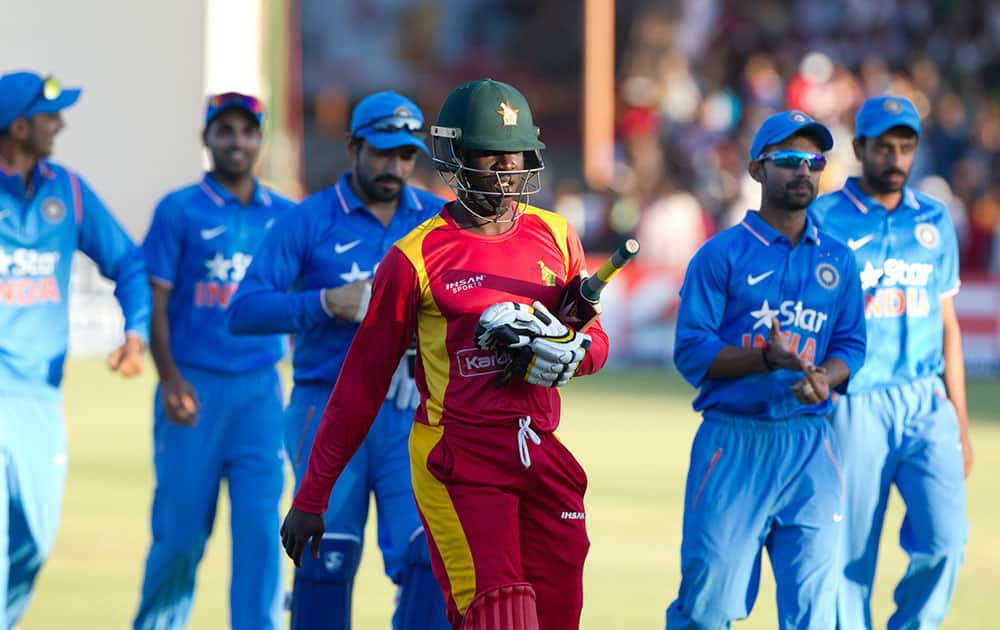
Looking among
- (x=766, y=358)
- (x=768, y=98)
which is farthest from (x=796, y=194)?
(x=768, y=98)

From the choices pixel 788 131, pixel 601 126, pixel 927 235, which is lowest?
pixel 927 235

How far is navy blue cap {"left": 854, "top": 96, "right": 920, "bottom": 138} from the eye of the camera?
25.3 feet

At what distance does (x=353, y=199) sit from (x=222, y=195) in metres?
1.34

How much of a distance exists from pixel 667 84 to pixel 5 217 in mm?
20311

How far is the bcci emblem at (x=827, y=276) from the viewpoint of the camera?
6.96 m

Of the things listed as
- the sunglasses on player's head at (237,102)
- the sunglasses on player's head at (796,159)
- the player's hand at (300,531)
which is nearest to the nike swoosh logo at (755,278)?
the sunglasses on player's head at (796,159)

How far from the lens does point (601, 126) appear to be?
27.5 meters

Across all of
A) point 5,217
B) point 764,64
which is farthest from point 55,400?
point 764,64

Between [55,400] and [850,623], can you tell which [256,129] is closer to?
[55,400]

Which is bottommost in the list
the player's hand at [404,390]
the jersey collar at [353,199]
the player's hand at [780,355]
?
the player's hand at [404,390]

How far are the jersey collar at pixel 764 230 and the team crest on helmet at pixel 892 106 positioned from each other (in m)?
0.96

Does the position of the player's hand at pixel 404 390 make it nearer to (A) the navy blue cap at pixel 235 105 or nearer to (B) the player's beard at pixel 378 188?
(B) the player's beard at pixel 378 188

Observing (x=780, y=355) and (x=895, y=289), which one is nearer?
(x=780, y=355)

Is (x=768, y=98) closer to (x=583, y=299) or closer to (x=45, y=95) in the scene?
(x=45, y=95)
